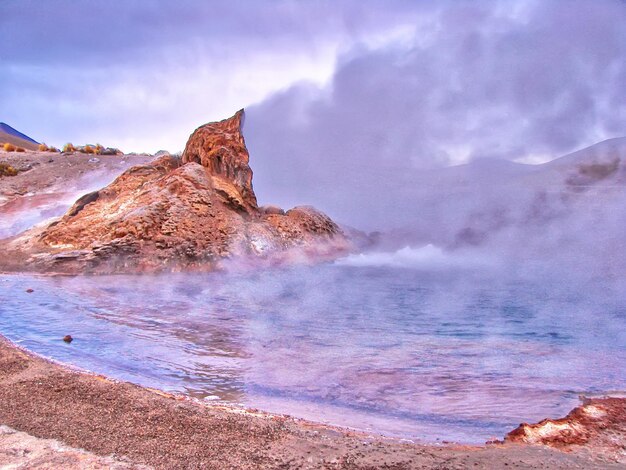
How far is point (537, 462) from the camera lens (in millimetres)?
3014

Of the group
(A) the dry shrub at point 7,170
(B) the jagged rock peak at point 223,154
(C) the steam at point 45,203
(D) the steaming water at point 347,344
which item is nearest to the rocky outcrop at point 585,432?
(D) the steaming water at point 347,344

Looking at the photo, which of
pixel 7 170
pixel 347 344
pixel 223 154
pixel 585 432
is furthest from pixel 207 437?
pixel 7 170

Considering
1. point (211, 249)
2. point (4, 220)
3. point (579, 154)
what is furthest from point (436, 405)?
point (579, 154)

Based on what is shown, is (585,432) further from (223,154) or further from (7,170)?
(7,170)

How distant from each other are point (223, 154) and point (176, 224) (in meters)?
3.38

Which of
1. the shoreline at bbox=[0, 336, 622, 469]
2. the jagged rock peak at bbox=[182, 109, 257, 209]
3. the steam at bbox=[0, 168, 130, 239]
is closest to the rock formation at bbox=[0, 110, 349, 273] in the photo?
the jagged rock peak at bbox=[182, 109, 257, 209]

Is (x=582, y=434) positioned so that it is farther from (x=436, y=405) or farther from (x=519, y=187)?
(x=519, y=187)

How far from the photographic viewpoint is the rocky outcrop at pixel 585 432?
323 cm

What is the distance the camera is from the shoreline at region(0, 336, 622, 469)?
2.94m

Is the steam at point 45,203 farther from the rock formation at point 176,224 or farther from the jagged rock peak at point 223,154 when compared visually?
the jagged rock peak at point 223,154

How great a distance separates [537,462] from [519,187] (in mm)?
36228

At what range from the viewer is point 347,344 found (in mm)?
6441

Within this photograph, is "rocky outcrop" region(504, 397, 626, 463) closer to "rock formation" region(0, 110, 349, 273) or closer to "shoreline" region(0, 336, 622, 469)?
"shoreline" region(0, 336, 622, 469)

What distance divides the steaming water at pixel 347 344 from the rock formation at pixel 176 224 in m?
1.33
